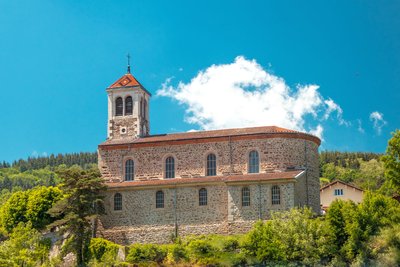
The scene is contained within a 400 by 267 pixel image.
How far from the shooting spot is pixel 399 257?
1532 inches

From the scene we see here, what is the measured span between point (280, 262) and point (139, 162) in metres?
15.9

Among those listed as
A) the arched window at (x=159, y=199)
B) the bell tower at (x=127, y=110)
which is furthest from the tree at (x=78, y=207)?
the bell tower at (x=127, y=110)

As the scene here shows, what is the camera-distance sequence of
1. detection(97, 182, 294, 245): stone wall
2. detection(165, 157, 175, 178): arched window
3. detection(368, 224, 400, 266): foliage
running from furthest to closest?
1. detection(165, 157, 175, 178): arched window
2. detection(97, 182, 294, 245): stone wall
3. detection(368, 224, 400, 266): foliage

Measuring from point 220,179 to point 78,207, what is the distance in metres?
10.5

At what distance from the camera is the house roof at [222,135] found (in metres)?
49.6

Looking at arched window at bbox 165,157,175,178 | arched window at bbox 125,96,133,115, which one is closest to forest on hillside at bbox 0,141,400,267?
arched window at bbox 165,157,175,178

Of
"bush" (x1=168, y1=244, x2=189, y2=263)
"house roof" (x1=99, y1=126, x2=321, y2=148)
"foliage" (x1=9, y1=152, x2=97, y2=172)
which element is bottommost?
"bush" (x1=168, y1=244, x2=189, y2=263)

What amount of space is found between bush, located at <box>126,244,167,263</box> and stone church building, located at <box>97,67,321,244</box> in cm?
380

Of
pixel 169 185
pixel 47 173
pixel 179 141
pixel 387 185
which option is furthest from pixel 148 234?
pixel 47 173

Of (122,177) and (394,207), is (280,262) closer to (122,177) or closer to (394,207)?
(394,207)

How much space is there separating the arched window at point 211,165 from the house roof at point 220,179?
41.3 inches

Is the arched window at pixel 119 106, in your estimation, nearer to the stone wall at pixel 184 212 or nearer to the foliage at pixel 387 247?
the stone wall at pixel 184 212

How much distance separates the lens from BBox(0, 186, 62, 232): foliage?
53375 millimetres

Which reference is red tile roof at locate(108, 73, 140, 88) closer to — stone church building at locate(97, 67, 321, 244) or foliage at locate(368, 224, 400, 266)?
stone church building at locate(97, 67, 321, 244)
